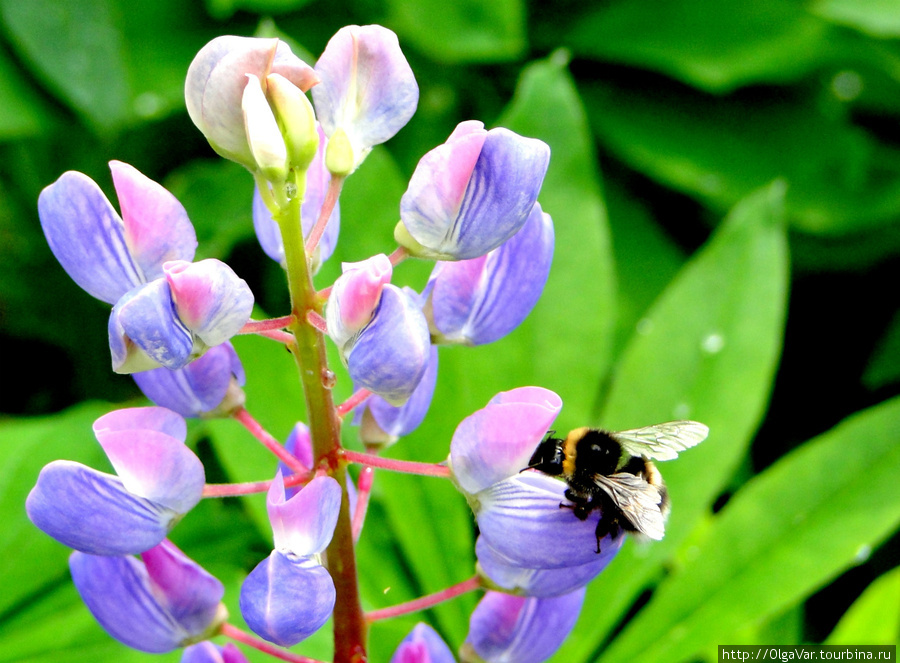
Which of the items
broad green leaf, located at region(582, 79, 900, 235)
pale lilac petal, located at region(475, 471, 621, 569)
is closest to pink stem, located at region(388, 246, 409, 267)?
pale lilac petal, located at region(475, 471, 621, 569)

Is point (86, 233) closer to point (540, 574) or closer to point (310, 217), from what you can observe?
point (310, 217)

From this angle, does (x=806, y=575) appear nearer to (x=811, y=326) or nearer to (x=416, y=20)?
(x=811, y=326)

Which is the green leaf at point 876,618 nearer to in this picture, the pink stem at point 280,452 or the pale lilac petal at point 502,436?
the pale lilac petal at point 502,436

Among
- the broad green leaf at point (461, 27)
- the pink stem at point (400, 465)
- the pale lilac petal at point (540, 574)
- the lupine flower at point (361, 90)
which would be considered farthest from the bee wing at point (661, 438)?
the broad green leaf at point (461, 27)

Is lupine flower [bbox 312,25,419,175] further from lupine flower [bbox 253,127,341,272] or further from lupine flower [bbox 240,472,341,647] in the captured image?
lupine flower [bbox 240,472,341,647]

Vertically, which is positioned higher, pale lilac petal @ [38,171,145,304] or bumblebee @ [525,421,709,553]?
pale lilac petal @ [38,171,145,304]
